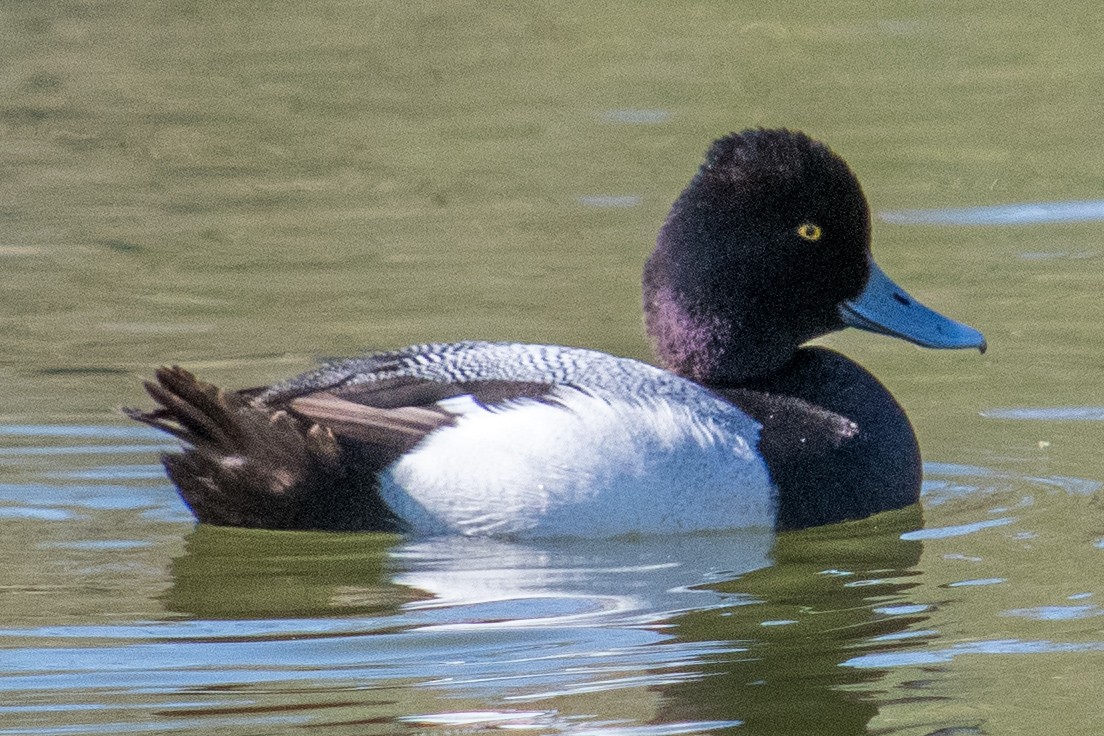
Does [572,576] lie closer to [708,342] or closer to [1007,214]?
[708,342]

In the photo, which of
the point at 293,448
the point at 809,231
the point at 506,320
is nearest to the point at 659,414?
the point at 809,231

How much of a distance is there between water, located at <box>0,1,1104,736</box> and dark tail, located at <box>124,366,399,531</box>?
0.15m

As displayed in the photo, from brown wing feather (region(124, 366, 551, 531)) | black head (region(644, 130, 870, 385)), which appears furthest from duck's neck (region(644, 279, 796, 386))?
brown wing feather (region(124, 366, 551, 531))

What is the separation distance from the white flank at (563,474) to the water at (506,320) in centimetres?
10

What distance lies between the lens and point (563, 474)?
6.62 metres

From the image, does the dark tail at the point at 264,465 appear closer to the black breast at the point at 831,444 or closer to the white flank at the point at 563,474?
the white flank at the point at 563,474

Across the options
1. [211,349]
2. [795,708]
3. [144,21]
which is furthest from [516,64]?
[795,708]

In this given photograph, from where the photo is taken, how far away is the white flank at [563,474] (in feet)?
21.7

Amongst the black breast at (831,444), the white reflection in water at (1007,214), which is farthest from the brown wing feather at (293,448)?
the white reflection in water at (1007,214)

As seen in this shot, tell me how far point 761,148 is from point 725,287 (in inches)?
19.1

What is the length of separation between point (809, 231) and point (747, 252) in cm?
24

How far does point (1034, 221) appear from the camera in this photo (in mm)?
10680

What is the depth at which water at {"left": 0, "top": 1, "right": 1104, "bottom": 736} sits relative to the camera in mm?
5633

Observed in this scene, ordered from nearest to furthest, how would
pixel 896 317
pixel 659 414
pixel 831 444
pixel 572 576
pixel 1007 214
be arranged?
pixel 572 576 → pixel 659 414 → pixel 831 444 → pixel 896 317 → pixel 1007 214
